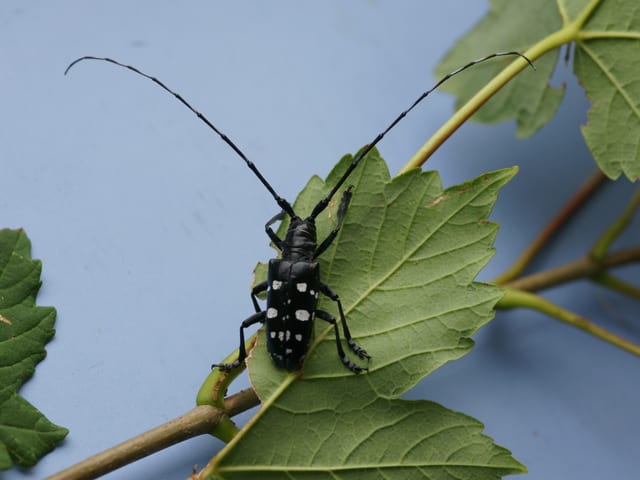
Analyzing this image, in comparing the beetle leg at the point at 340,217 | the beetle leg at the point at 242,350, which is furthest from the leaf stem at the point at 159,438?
the beetle leg at the point at 340,217

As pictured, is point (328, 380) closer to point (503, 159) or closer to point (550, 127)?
point (503, 159)

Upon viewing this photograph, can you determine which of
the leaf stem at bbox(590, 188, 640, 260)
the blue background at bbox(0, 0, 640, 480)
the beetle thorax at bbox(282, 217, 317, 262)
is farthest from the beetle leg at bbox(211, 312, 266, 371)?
the leaf stem at bbox(590, 188, 640, 260)

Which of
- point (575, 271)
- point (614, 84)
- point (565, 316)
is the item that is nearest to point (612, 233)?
point (575, 271)

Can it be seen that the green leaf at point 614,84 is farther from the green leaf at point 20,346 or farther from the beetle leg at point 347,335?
the green leaf at point 20,346

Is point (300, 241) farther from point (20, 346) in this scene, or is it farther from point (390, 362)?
point (20, 346)

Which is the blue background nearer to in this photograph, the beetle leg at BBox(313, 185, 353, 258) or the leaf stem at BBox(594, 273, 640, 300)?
the leaf stem at BBox(594, 273, 640, 300)

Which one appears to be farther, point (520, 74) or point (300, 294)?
point (520, 74)

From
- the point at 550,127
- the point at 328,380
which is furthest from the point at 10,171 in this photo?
the point at 550,127
